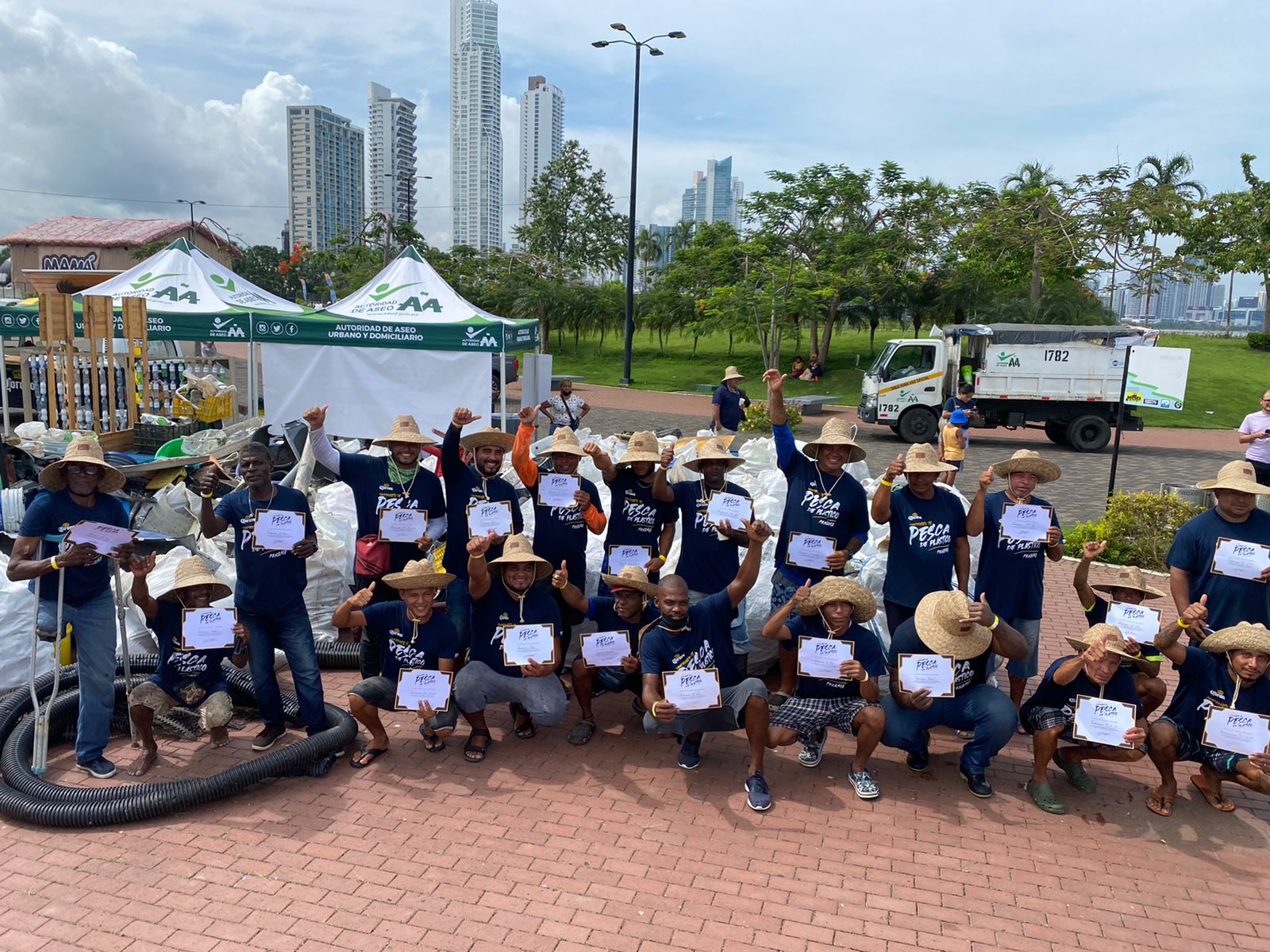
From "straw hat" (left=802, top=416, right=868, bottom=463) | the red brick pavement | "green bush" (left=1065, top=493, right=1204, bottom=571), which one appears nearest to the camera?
the red brick pavement

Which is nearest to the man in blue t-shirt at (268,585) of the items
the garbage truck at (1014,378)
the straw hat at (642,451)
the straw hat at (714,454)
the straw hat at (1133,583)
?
the straw hat at (642,451)

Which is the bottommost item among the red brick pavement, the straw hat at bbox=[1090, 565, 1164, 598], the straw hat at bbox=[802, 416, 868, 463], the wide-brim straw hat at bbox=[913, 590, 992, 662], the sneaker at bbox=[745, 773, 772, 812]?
the red brick pavement

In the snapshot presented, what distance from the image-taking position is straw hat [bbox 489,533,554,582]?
564cm

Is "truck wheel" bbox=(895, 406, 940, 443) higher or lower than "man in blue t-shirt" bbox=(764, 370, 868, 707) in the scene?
lower

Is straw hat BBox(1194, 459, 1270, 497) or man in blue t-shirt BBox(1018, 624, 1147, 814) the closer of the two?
man in blue t-shirt BBox(1018, 624, 1147, 814)

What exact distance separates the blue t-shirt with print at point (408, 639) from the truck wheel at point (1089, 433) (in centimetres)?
1828

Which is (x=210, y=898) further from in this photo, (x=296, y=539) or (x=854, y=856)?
(x=854, y=856)

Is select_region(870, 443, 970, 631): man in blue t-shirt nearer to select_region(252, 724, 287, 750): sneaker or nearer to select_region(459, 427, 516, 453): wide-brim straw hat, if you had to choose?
select_region(459, 427, 516, 453): wide-brim straw hat

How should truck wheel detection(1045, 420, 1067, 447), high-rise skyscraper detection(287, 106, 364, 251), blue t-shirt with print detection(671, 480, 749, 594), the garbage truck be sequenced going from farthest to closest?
high-rise skyscraper detection(287, 106, 364, 251), truck wheel detection(1045, 420, 1067, 447), the garbage truck, blue t-shirt with print detection(671, 480, 749, 594)

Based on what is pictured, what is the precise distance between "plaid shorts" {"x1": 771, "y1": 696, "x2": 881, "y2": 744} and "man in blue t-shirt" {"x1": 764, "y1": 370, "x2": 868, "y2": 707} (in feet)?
1.06

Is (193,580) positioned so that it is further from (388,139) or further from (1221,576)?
(388,139)

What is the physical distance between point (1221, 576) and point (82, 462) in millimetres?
6657

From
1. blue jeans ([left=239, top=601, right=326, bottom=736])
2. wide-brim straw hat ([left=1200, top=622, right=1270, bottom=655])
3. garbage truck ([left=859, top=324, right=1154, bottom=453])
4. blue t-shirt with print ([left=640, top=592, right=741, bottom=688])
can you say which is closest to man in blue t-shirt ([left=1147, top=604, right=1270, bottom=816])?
wide-brim straw hat ([left=1200, top=622, right=1270, bottom=655])

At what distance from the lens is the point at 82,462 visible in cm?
511
